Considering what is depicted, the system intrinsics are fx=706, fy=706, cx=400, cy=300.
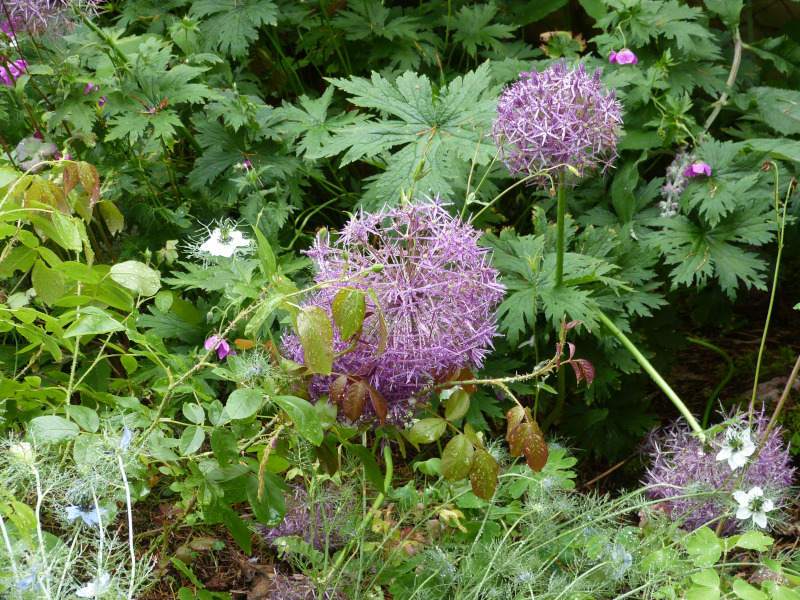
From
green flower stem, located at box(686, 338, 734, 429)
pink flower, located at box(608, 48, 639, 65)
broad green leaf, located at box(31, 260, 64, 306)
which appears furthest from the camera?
pink flower, located at box(608, 48, 639, 65)

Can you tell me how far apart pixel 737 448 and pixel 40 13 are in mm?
2365

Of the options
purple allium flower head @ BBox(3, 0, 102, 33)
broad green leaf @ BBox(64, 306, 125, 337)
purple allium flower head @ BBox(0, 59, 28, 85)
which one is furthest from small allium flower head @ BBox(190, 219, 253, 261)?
purple allium flower head @ BBox(0, 59, 28, 85)

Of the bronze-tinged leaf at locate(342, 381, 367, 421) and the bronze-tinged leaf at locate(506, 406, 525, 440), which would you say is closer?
the bronze-tinged leaf at locate(342, 381, 367, 421)

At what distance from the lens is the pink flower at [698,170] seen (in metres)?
2.55

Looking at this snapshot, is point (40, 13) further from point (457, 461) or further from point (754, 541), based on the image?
point (754, 541)

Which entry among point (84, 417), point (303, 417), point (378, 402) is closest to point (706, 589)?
point (378, 402)

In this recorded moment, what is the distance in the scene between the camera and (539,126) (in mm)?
1772

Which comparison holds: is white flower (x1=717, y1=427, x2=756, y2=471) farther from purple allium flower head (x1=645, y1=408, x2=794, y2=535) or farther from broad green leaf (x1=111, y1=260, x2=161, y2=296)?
broad green leaf (x1=111, y1=260, x2=161, y2=296)

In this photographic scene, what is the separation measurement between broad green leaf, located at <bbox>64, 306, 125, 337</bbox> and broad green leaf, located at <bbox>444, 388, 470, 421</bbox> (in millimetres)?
672

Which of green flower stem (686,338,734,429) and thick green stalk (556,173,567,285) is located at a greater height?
thick green stalk (556,173,567,285)

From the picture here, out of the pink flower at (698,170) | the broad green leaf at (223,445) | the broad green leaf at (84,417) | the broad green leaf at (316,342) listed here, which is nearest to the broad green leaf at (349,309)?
the broad green leaf at (316,342)

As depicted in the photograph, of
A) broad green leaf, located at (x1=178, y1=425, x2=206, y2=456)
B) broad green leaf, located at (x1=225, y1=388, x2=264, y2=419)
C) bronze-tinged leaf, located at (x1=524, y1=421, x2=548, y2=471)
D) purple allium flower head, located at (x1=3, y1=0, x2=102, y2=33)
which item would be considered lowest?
bronze-tinged leaf, located at (x1=524, y1=421, x2=548, y2=471)

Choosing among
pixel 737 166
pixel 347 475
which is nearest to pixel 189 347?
pixel 347 475

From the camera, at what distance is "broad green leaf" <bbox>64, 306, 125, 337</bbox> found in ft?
4.22
